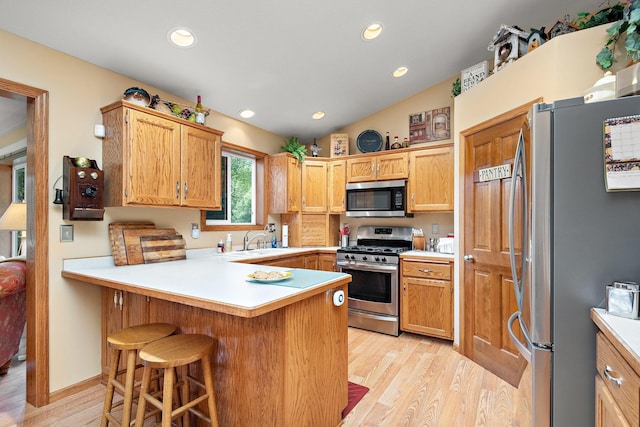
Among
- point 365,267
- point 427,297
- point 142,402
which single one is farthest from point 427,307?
point 142,402

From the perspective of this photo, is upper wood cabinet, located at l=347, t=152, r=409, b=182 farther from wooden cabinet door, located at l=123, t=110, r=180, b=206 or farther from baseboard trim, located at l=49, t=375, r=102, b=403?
baseboard trim, located at l=49, t=375, r=102, b=403

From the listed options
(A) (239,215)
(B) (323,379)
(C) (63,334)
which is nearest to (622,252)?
(B) (323,379)

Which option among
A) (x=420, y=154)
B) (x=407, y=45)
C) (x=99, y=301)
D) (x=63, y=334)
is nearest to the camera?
(x=63, y=334)

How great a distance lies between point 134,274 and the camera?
2012 mm

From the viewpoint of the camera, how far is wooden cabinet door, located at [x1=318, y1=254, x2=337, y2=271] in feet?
12.9

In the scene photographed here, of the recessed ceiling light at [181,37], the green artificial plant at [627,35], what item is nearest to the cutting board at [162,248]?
the recessed ceiling light at [181,37]

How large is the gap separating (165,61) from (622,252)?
3.09m

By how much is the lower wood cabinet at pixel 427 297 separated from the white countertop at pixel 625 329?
2.04 meters

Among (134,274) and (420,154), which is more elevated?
(420,154)

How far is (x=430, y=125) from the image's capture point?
3.81 metres

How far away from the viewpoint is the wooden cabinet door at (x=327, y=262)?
12.9 ft

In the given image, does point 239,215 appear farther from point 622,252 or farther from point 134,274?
point 622,252

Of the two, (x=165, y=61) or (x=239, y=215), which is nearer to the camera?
(x=165, y=61)

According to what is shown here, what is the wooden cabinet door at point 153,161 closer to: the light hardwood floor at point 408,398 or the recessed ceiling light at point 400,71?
the light hardwood floor at point 408,398
